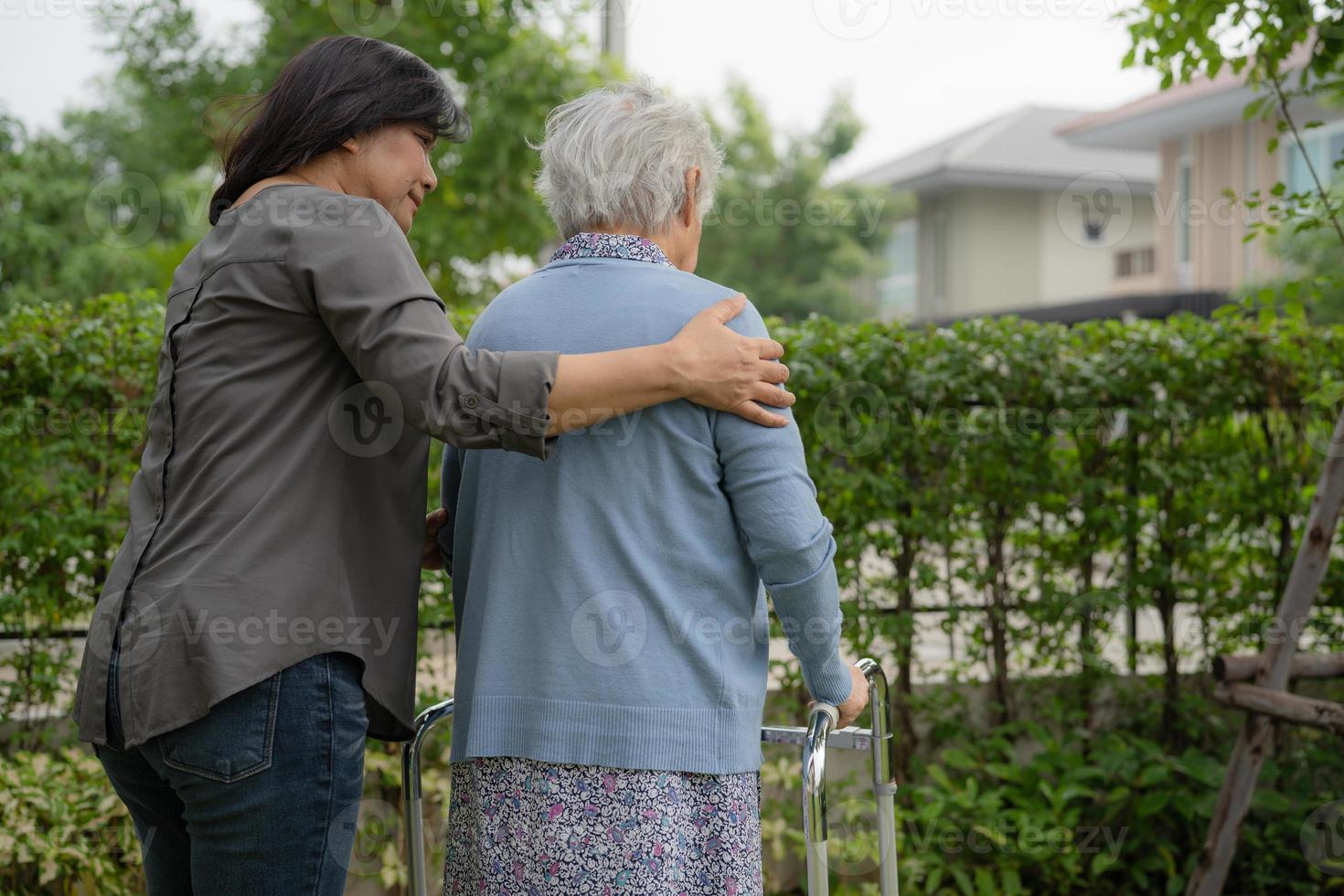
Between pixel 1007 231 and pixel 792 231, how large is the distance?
16.1 ft

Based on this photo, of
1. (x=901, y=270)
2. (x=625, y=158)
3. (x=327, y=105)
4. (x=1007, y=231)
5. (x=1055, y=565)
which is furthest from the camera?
(x=901, y=270)

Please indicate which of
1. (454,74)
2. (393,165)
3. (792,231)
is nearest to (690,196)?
(393,165)

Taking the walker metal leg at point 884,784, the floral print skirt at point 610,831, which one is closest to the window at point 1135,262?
the walker metal leg at point 884,784

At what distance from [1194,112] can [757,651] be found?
1801 cm

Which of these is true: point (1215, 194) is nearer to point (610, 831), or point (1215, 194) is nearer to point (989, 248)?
point (989, 248)

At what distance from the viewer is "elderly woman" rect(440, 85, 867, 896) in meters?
1.63

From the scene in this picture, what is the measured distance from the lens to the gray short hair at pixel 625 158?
1.72 metres

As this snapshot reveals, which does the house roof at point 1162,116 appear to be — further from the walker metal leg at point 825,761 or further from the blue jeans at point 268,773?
the blue jeans at point 268,773

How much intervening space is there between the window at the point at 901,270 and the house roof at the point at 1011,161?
52.8 inches

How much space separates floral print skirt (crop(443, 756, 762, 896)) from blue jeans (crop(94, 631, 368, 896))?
8.7 inches

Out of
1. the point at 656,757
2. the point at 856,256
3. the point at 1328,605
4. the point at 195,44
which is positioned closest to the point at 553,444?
the point at 656,757

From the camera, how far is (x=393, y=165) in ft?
5.44

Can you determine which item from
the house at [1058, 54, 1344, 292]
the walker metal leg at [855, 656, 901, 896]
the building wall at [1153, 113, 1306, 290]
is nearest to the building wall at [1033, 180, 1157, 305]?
the building wall at [1153, 113, 1306, 290]

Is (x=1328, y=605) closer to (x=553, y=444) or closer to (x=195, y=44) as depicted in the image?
(x=553, y=444)
